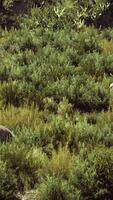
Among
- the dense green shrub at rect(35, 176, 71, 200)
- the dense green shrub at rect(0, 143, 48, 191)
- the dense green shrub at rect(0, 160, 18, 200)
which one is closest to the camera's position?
the dense green shrub at rect(35, 176, 71, 200)

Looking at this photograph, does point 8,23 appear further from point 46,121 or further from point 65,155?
point 65,155

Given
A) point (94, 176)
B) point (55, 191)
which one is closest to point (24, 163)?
point (55, 191)

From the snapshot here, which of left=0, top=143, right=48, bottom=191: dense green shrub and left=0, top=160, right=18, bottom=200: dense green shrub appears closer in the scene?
left=0, top=160, right=18, bottom=200: dense green shrub

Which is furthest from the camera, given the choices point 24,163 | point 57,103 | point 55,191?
point 57,103

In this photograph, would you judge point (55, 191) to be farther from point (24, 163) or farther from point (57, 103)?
point (57, 103)

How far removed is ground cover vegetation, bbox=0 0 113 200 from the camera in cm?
641

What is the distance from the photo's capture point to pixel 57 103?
970 cm

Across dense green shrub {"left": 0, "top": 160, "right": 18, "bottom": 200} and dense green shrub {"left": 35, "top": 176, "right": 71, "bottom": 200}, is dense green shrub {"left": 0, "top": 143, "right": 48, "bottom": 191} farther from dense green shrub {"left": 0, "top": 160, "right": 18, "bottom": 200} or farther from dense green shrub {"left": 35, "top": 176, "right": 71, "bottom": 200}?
dense green shrub {"left": 35, "top": 176, "right": 71, "bottom": 200}

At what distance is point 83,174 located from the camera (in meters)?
6.33

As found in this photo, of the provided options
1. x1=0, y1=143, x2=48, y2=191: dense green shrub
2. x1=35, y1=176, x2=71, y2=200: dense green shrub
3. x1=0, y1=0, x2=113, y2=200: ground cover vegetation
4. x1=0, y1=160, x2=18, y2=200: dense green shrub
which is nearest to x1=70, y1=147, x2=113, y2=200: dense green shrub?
x1=0, y1=0, x2=113, y2=200: ground cover vegetation

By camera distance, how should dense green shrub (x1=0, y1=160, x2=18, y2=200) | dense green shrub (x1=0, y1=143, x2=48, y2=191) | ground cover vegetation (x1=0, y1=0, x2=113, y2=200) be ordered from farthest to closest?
1. dense green shrub (x1=0, y1=143, x2=48, y2=191)
2. ground cover vegetation (x1=0, y1=0, x2=113, y2=200)
3. dense green shrub (x1=0, y1=160, x2=18, y2=200)

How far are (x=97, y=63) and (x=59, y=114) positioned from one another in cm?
284

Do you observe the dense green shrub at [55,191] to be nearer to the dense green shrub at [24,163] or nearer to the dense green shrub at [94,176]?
the dense green shrub at [94,176]

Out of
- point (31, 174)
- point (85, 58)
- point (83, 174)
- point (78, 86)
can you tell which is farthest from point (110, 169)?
point (85, 58)
